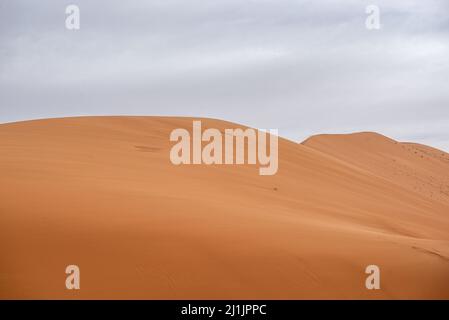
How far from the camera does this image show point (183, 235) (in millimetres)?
7066

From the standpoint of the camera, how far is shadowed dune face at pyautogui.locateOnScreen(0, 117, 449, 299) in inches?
245

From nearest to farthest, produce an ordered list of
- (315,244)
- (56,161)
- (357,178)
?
(315,244)
(56,161)
(357,178)

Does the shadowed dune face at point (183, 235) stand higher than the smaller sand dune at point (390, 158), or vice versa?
the smaller sand dune at point (390, 158)

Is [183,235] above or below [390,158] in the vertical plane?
below

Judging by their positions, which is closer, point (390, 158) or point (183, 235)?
point (183, 235)

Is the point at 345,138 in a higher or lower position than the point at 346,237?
higher

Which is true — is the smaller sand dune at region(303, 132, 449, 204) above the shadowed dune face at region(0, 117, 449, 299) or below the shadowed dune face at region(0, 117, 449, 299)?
above

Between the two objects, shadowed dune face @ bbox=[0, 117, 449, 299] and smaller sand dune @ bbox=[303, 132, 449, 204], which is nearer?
shadowed dune face @ bbox=[0, 117, 449, 299]

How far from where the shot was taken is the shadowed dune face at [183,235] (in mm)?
6230

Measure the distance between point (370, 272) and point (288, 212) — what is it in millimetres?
3095

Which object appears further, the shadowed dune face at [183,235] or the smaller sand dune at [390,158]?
the smaller sand dune at [390,158]
